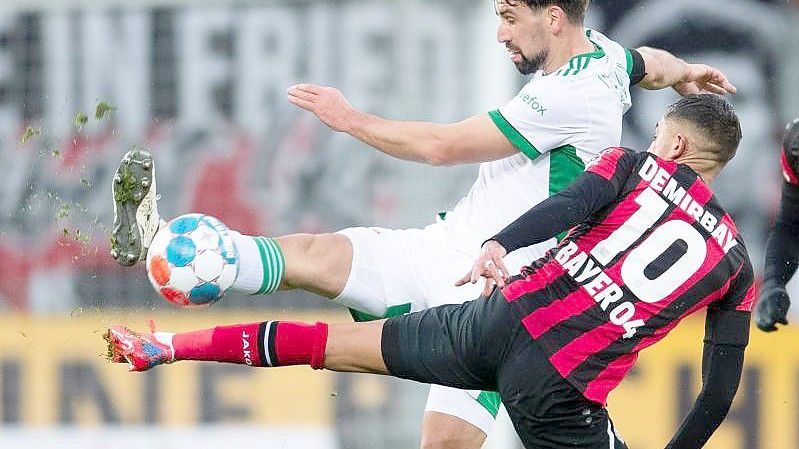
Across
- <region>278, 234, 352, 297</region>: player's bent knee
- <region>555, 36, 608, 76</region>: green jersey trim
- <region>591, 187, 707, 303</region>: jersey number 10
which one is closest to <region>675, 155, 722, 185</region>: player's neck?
<region>591, 187, 707, 303</region>: jersey number 10

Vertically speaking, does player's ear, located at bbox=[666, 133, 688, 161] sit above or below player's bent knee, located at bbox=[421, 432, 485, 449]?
above

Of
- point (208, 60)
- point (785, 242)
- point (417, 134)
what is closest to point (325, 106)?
point (417, 134)

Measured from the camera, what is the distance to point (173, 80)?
6.39 m

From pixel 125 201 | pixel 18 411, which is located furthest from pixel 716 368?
pixel 18 411

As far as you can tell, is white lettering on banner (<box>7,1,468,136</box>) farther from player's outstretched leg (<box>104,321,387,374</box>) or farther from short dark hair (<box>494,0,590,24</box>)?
player's outstretched leg (<box>104,321,387,374</box>)

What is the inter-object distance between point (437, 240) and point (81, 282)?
3000 millimetres

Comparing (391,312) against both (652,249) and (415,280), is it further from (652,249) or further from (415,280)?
(652,249)

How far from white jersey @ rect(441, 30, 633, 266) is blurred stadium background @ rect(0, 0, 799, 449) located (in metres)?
1.67

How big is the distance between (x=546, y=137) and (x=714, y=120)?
50cm

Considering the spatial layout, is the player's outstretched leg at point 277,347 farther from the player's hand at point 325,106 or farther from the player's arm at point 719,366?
the player's arm at point 719,366

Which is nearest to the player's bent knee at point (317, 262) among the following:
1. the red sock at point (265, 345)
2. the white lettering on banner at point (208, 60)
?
the red sock at point (265, 345)

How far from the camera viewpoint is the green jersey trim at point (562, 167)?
371 centimetres

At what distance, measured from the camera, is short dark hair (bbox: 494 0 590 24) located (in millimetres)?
3705

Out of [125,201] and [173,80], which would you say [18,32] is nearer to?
[173,80]
